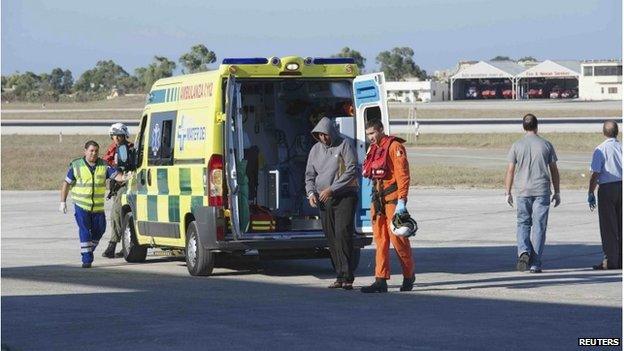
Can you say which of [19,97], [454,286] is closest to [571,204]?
[454,286]

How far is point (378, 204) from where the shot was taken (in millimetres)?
14469

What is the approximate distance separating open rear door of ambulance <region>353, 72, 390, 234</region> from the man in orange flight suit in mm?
1455

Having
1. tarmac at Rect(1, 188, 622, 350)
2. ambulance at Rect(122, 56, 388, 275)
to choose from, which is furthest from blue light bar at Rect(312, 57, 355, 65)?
tarmac at Rect(1, 188, 622, 350)

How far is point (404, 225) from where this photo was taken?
1405 centimetres

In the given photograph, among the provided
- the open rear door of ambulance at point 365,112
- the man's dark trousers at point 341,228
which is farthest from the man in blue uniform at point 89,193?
the man's dark trousers at point 341,228

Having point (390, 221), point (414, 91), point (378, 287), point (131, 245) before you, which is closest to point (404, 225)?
point (390, 221)

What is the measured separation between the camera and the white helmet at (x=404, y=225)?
14016 mm

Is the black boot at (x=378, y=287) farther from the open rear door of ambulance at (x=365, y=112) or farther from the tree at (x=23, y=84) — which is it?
the tree at (x=23, y=84)

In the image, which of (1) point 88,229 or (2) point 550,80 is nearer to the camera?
(1) point 88,229

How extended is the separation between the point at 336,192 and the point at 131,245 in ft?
15.1

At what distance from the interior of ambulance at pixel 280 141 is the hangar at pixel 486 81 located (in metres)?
139

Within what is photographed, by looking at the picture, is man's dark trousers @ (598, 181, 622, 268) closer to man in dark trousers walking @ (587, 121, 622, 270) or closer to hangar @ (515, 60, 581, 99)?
man in dark trousers walking @ (587, 121, 622, 270)

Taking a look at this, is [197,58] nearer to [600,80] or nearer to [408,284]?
[600,80]

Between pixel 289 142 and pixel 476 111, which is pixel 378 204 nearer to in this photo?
pixel 289 142
